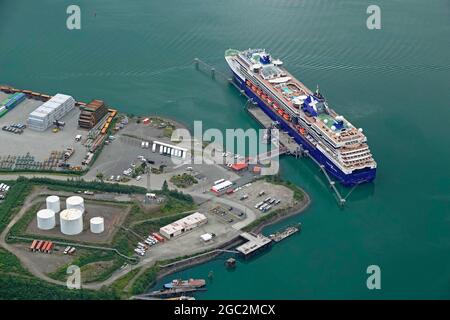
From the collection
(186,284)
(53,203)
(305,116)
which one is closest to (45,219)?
(53,203)

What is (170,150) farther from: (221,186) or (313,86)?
Result: (313,86)

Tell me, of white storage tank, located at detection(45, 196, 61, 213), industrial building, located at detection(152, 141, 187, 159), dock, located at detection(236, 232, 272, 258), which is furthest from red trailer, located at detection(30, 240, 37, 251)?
industrial building, located at detection(152, 141, 187, 159)

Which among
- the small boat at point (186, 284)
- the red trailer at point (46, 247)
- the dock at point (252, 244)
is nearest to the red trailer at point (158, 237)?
the small boat at point (186, 284)

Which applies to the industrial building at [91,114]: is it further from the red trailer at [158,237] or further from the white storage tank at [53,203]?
the red trailer at [158,237]

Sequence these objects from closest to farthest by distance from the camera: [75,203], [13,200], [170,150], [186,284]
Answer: [186,284] → [75,203] → [13,200] → [170,150]

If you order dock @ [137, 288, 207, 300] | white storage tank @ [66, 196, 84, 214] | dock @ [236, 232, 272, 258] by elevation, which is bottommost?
dock @ [137, 288, 207, 300]

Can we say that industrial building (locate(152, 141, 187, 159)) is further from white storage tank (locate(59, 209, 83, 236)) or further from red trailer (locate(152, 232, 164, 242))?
white storage tank (locate(59, 209, 83, 236))

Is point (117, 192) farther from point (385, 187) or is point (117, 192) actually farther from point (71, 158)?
point (385, 187)
